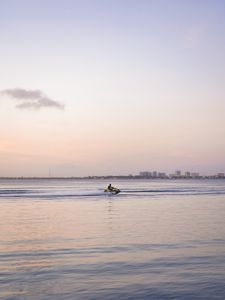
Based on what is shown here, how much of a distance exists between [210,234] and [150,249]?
543cm

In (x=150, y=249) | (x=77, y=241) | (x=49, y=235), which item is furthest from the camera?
(x=49, y=235)

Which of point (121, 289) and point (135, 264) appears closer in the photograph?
point (121, 289)

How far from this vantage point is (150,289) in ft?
35.9

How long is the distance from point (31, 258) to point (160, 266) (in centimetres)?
477

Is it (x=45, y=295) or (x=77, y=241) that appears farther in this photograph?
(x=77, y=241)

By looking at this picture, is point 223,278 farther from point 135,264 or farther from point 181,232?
point 181,232

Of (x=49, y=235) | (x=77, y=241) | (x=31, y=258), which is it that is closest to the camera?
(x=31, y=258)

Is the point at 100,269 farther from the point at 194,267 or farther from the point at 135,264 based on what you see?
the point at 194,267

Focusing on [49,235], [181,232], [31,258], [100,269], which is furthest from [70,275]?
[181,232]

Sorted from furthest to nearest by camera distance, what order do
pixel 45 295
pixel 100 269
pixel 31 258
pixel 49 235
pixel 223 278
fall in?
1. pixel 49 235
2. pixel 31 258
3. pixel 100 269
4. pixel 223 278
5. pixel 45 295

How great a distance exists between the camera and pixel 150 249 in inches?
653

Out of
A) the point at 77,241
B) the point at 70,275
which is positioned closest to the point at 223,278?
the point at 70,275

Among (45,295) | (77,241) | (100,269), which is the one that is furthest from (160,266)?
(77,241)

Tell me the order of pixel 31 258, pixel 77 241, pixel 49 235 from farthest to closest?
pixel 49 235 → pixel 77 241 → pixel 31 258
